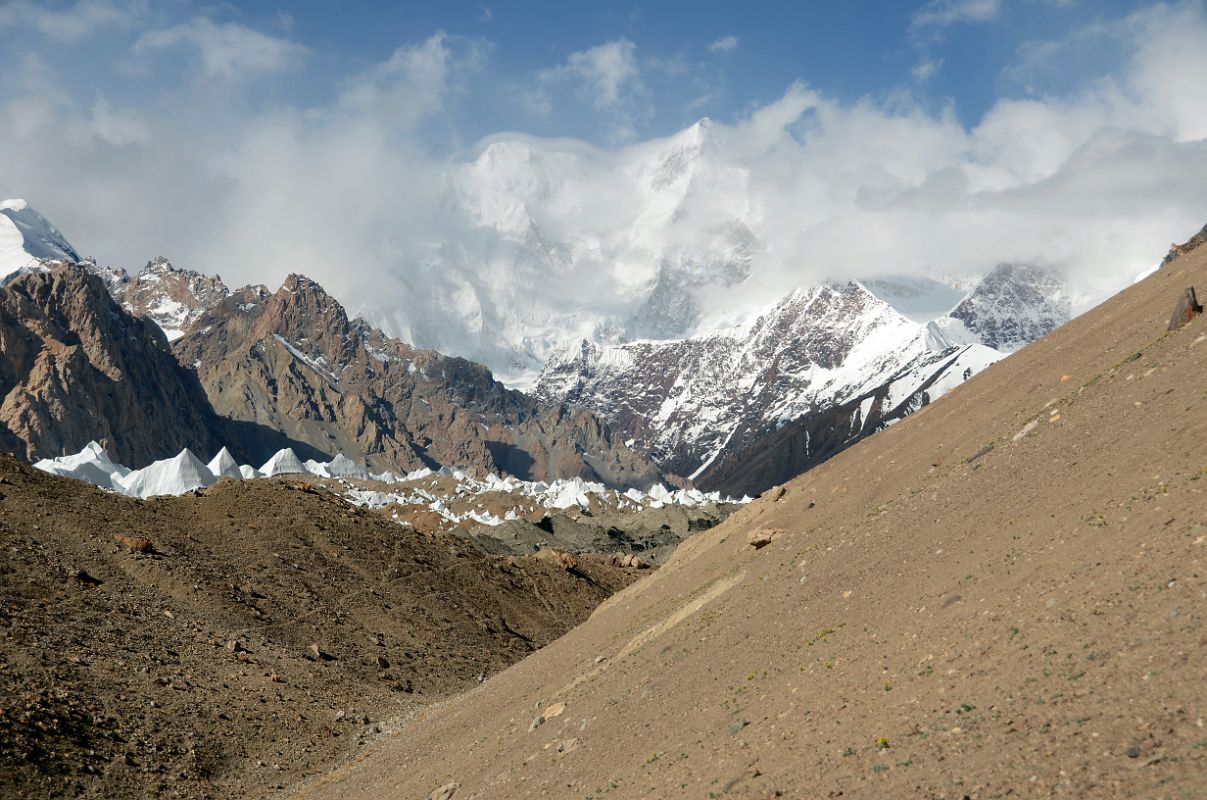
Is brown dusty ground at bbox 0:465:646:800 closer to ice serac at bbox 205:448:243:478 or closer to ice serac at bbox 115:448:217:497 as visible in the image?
ice serac at bbox 115:448:217:497

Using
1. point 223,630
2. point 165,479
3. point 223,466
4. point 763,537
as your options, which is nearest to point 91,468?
point 165,479

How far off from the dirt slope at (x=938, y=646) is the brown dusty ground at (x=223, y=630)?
428cm

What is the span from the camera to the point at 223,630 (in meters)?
38.8

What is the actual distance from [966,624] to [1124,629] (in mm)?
2877

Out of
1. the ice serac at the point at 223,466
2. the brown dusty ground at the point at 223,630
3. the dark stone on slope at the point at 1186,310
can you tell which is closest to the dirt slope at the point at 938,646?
the dark stone on slope at the point at 1186,310

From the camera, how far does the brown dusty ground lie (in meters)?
27.3

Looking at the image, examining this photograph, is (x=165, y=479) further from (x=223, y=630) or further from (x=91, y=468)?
(x=223, y=630)

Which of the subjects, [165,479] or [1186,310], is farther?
[165,479]

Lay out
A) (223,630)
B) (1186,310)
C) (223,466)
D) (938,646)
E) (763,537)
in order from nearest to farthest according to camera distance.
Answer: (938,646)
(1186,310)
(763,537)
(223,630)
(223,466)

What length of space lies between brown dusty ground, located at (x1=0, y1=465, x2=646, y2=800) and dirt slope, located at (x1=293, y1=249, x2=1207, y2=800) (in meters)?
4.28

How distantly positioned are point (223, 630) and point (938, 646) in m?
29.8

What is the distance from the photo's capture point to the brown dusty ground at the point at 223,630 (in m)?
27.3

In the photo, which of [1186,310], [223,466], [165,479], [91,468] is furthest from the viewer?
[223,466]

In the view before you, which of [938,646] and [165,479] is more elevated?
[165,479]
